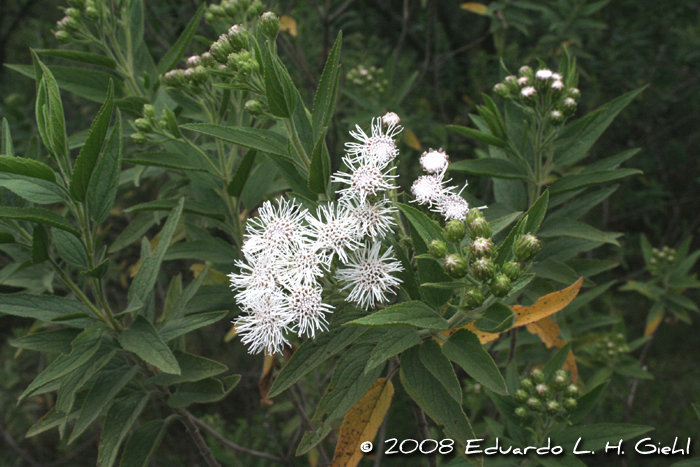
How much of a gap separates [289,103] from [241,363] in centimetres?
489

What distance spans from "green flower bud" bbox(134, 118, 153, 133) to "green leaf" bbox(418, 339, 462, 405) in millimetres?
1500

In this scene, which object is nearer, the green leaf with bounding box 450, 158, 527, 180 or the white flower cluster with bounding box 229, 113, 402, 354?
the white flower cluster with bounding box 229, 113, 402, 354

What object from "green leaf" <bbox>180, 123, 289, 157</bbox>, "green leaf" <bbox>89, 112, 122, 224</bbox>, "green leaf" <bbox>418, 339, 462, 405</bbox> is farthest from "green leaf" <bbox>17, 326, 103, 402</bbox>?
"green leaf" <bbox>418, 339, 462, 405</bbox>

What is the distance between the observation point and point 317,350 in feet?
5.71

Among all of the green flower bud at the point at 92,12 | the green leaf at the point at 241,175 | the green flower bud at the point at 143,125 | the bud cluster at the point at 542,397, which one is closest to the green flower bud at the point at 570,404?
the bud cluster at the point at 542,397

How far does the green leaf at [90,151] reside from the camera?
5.48ft

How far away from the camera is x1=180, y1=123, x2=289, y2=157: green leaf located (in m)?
1.74

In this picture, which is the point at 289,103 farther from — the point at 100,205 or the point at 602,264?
the point at 602,264

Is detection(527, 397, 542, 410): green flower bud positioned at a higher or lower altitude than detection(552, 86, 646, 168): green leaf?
lower

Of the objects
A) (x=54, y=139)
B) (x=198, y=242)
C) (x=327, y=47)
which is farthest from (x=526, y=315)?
(x=327, y=47)

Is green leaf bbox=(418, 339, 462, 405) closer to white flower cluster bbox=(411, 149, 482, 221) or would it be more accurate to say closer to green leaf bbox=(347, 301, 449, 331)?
green leaf bbox=(347, 301, 449, 331)

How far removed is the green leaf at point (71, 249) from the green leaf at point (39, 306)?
151 mm

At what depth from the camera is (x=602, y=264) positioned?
265cm

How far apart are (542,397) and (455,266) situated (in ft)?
Answer: 3.69
